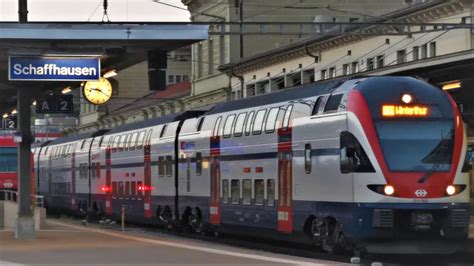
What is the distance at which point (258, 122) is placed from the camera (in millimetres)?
19641

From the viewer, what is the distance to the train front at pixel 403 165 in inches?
599

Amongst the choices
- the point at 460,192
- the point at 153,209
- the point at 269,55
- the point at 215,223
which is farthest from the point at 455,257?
the point at 269,55

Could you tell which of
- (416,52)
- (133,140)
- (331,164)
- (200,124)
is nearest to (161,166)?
(133,140)

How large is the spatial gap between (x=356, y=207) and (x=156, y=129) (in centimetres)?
1307

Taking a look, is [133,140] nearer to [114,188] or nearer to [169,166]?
[114,188]

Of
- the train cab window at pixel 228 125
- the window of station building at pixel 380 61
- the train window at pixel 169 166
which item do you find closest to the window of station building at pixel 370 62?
the window of station building at pixel 380 61

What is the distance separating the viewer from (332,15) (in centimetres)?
5191

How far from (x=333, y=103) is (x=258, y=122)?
10.9 ft

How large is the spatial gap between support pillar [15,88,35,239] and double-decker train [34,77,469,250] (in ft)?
14.2

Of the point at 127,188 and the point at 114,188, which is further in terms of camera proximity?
the point at 114,188

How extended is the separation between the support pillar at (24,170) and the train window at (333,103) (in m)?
8.38

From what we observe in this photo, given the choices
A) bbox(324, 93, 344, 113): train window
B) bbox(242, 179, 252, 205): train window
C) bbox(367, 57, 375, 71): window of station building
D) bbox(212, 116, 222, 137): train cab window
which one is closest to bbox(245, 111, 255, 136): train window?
bbox(242, 179, 252, 205): train window

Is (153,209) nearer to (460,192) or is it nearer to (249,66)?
(460,192)

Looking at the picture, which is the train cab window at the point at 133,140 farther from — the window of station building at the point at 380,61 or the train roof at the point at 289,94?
the window of station building at the point at 380,61
